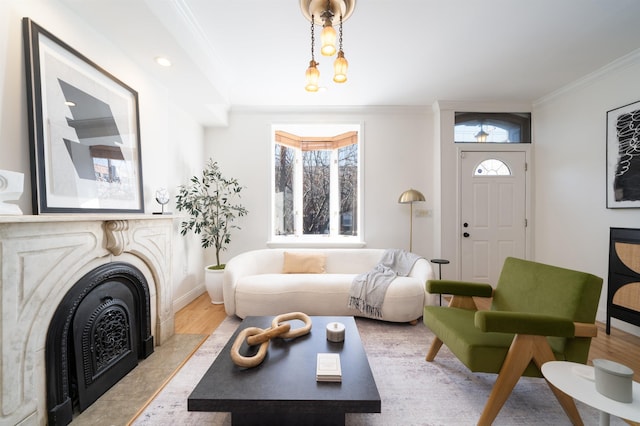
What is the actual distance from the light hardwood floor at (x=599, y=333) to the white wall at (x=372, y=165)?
0.98 m

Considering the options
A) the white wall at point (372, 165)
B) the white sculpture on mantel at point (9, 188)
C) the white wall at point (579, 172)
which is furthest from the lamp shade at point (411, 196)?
the white sculpture on mantel at point (9, 188)

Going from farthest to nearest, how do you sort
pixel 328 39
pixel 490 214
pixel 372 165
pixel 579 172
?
pixel 372 165
pixel 490 214
pixel 579 172
pixel 328 39

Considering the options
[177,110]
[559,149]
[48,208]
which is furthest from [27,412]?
[559,149]

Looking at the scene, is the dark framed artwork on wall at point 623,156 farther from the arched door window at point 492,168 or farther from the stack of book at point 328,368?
the stack of book at point 328,368

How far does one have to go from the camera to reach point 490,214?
3.58 meters

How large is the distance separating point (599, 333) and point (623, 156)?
179 cm

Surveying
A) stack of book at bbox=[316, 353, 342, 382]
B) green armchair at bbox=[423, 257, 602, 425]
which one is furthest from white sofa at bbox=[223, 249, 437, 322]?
stack of book at bbox=[316, 353, 342, 382]

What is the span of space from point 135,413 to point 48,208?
1289mm

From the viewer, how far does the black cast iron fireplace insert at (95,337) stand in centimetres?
135

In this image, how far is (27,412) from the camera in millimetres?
1209

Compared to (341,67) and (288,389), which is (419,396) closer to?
(288,389)

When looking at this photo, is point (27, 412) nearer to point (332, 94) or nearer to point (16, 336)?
point (16, 336)

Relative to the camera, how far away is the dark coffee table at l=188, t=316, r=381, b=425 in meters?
1.08

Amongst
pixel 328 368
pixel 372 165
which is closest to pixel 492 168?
pixel 372 165
